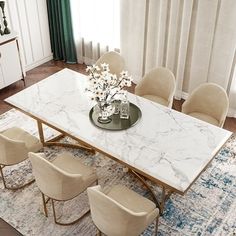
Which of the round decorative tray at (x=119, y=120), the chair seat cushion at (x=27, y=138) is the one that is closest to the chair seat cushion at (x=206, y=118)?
the round decorative tray at (x=119, y=120)

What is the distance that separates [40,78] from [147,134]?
110 inches

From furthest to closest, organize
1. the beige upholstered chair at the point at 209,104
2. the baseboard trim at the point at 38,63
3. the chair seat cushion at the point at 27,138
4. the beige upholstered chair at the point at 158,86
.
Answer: the baseboard trim at the point at 38,63
the beige upholstered chair at the point at 158,86
the beige upholstered chair at the point at 209,104
the chair seat cushion at the point at 27,138

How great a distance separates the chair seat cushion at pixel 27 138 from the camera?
11.0ft

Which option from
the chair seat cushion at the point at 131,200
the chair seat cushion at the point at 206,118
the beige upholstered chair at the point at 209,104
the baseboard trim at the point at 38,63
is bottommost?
the baseboard trim at the point at 38,63

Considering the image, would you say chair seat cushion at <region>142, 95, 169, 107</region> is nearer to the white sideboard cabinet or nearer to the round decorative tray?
the round decorative tray

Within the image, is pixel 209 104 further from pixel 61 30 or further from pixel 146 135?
pixel 61 30

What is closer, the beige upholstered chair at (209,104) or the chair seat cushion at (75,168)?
the chair seat cushion at (75,168)

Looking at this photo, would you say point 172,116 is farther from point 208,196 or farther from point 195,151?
point 208,196

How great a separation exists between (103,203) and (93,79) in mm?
1149

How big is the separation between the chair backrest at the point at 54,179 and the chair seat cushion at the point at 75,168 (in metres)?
0.12

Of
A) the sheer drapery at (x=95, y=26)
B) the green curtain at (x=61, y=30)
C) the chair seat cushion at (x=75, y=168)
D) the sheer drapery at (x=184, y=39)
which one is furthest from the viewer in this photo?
the green curtain at (x=61, y=30)

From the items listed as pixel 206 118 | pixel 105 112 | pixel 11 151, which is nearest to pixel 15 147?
pixel 11 151

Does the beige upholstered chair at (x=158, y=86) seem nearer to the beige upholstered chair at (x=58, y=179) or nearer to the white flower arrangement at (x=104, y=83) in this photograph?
the white flower arrangement at (x=104, y=83)

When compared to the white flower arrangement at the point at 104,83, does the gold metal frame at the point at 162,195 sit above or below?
below
